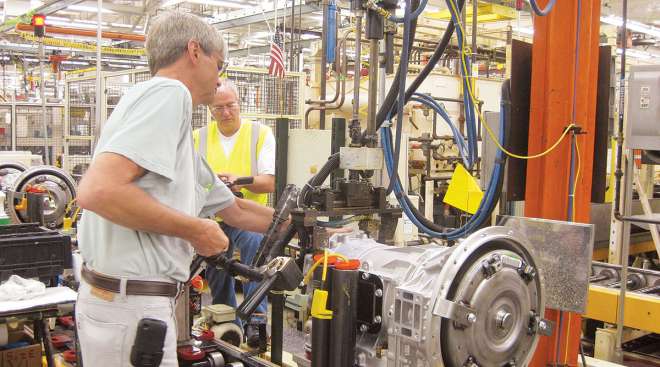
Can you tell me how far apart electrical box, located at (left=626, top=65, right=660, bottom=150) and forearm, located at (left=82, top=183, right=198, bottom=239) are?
2.47m

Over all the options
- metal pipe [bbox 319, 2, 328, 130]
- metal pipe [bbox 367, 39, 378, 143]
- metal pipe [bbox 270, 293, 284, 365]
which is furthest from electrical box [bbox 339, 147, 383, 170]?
metal pipe [bbox 319, 2, 328, 130]

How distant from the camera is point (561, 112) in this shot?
2424mm

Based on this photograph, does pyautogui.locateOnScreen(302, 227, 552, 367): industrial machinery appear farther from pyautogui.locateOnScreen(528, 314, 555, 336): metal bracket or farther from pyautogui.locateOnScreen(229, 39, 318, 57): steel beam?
pyautogui.locateOnScreen(229, 39, 318, 57): steel beam

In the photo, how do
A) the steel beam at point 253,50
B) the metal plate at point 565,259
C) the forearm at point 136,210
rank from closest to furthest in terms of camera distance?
1. the forearm at point 136,210
2. the metal plate at point 565,259
3. the steel beam at point 253,50

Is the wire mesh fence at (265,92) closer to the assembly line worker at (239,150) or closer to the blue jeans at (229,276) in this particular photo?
the assembly line worker at (239,150)

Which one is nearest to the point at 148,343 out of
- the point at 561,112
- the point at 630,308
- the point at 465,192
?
the point at 465,192

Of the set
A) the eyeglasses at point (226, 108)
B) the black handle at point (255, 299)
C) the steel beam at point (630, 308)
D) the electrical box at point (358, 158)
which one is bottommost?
the steel beam at point (630, 308)

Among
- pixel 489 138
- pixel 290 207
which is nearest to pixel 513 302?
pixel 290 207

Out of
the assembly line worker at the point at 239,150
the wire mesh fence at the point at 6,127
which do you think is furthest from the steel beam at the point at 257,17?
the assembly line worker at the point at 239,150

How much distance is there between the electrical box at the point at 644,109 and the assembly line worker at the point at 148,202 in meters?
2.27

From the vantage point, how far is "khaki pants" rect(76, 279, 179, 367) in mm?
1717

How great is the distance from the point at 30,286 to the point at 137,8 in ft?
25.5

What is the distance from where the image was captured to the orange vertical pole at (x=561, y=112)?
7.85 ft

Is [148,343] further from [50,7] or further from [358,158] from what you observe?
[50,7]
